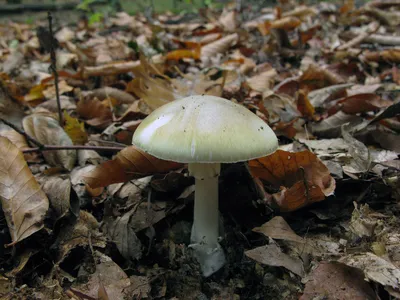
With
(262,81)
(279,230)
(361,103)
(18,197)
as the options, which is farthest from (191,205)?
(262,81)

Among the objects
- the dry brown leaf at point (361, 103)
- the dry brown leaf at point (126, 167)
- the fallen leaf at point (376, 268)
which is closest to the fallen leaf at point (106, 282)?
the dry brown leaf at point (126, 167)

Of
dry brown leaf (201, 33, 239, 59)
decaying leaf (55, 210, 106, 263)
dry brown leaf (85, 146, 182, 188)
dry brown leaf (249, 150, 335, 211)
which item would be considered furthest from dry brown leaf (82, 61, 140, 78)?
dry brown leaf (249, 150, 335, 211)

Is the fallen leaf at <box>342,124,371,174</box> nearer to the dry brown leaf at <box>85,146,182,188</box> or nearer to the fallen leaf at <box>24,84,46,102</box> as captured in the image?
the dry brown leaf at <box>85,146,182,188</box>

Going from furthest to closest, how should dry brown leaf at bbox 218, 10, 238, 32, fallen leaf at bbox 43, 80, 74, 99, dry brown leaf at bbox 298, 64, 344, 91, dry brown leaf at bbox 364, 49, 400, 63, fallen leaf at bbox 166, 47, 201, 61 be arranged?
dry brown leaf at bbox 218, 10, 238, 32, fallen leaf at bbox 166, 47, 201, 61, dry brown leaf at bbox 364, 49, 400, 63, fallen leaf at bbox 43, 80, 74, 99, dry brown leaf at bbox 298, 64, 344, 91

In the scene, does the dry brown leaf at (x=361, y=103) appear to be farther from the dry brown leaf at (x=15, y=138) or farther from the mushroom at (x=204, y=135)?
the dry brown leaf at (x=15, y=138)

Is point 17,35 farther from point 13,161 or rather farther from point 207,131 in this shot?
point 207,131

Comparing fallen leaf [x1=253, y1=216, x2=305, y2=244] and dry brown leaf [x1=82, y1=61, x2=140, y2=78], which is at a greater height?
dry brown leaf [x1=82, y1=61, x2=140, y2=78]

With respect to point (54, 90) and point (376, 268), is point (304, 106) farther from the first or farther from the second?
point (54, 90)

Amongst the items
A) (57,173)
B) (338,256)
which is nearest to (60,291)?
(57,173)
